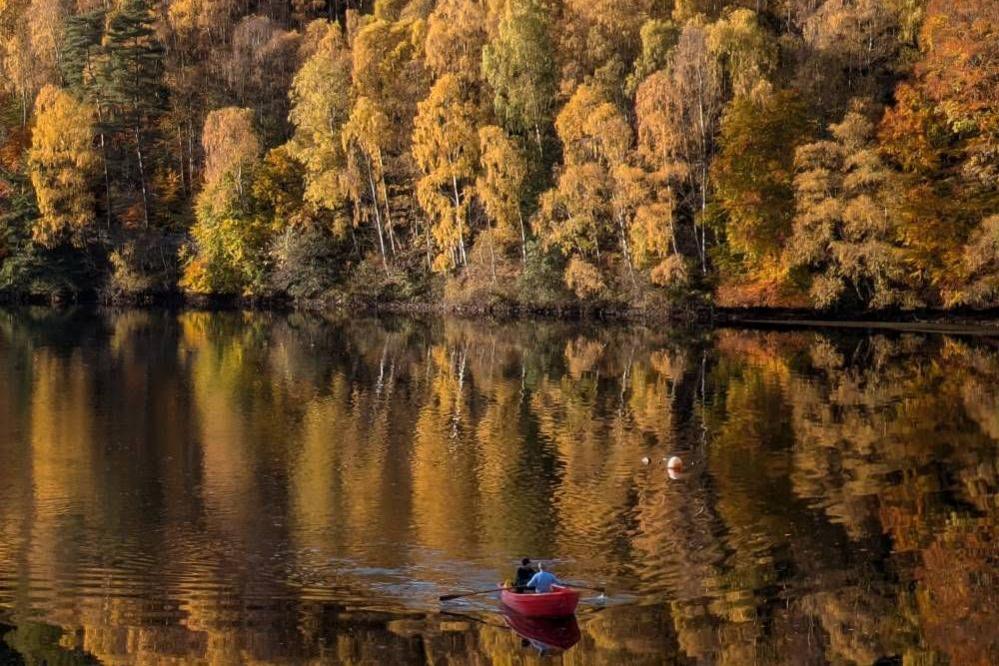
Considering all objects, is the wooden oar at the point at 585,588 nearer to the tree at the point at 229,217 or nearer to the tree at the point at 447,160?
the tree at the point at 447,160

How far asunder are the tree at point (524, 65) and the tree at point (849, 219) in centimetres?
1511

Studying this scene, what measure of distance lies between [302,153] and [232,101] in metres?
14.8

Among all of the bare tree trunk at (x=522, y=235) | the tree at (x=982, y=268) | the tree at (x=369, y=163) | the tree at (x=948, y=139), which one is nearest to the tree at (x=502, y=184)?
the bare tree trunk at (x=522, y=235)

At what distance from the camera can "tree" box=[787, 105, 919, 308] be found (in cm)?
5969

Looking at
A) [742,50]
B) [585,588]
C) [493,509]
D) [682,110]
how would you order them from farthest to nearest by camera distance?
[742,50] < [682,110] < [493,509] < [585,588]

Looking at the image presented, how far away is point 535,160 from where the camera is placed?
7000cm

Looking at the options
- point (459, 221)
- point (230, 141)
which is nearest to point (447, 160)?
point (459, 221)

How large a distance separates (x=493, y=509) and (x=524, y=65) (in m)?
47.8

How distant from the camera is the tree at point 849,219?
2350 inches

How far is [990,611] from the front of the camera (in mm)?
19281

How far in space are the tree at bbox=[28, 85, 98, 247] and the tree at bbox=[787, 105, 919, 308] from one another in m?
46.9

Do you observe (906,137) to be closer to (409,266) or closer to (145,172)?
(409,266)

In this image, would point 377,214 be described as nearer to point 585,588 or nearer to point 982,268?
point 982,268

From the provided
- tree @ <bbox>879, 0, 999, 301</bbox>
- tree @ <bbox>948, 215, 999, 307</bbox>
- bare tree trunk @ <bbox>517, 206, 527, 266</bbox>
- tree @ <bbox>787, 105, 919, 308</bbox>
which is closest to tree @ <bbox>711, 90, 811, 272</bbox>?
tree @ <bbox>787, 105, 919, 308</bbox>
